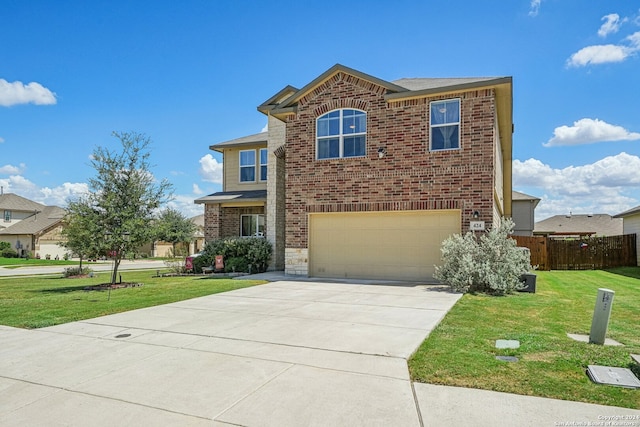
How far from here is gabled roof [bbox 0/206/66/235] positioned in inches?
1688

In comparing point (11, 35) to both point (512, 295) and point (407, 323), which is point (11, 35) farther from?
point (512, 295)

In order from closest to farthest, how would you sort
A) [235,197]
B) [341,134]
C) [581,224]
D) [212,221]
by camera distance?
[341,134], [235,197], [212,221], [581,224]

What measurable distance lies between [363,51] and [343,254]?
719 cm

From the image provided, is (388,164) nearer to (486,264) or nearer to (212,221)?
(486,264)

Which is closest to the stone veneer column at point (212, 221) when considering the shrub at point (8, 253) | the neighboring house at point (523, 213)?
the neighboring house at point (523, 213)

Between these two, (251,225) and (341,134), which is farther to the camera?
(251,225)

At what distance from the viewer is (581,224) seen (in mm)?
49594

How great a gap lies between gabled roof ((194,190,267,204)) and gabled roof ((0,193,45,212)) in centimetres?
3973

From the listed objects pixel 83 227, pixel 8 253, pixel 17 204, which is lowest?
pixel 8 253

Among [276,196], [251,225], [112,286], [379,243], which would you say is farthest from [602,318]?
[251,225]

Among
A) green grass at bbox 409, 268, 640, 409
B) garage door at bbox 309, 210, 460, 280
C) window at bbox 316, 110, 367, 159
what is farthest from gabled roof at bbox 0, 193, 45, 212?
green grass at bbox 409, 268, 640, 409

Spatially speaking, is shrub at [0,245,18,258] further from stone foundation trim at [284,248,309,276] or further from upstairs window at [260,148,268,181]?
stone foundation trim at [284,248,309,276]

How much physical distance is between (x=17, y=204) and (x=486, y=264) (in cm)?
5508

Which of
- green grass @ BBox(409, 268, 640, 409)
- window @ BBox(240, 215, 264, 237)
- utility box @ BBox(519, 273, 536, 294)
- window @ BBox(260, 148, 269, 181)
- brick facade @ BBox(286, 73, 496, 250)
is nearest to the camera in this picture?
green grass @ BBox(409, 268, 640, 409)
